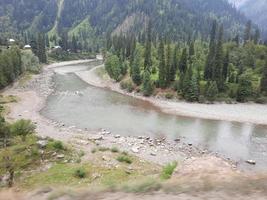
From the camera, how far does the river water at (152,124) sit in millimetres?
50500

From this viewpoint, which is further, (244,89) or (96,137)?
(244,89)

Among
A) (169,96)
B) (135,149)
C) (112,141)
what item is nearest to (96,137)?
(112,141)

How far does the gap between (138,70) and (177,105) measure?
2004cm

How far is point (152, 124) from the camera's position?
62781 mm

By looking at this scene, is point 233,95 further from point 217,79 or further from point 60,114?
point 60,114

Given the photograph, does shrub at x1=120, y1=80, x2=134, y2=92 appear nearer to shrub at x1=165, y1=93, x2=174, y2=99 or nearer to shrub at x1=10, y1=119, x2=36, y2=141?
shrub at x1=165, y1=93, x2=174, y2=99

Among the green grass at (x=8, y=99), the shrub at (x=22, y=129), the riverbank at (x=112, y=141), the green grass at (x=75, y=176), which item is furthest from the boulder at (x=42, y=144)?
the green grass at (x=8, y=99)

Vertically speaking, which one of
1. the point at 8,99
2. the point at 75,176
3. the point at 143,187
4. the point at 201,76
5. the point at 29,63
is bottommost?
the point at 8,99

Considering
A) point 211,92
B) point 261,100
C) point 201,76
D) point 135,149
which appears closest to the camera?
point 135,149

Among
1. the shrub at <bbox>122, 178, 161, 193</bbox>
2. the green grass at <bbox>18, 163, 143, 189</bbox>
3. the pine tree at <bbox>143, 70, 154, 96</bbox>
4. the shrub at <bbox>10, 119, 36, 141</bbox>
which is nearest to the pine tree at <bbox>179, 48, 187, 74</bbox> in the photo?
the pine tree at <bbox>143, 70, 154, 96</bbox>

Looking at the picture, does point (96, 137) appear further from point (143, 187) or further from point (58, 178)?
point (143, 187)

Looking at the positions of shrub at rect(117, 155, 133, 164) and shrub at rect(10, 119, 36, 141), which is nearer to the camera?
shrub at rect(117, 155, 133, 164)

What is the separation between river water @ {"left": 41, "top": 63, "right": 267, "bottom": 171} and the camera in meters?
50.5

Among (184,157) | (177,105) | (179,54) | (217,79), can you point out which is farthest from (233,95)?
(184,157)
